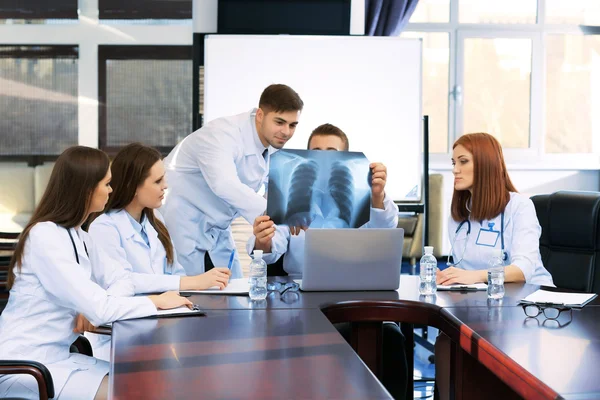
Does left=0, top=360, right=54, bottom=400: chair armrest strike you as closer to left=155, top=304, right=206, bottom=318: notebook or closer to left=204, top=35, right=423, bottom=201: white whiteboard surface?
left=155, top=304, right=206, bottom=318: notebook

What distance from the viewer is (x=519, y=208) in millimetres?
2490

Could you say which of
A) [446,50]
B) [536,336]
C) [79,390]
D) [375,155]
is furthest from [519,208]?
[446,50]

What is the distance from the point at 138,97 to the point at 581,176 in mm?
4620

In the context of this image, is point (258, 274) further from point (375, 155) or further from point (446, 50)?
point (446, 50)

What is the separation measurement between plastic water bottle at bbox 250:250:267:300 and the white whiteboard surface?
8.19ft

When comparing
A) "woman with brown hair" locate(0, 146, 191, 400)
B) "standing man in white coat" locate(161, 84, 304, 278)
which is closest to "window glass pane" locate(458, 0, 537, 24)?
"standing man in white coat" locate(161, 84, 304, 278)

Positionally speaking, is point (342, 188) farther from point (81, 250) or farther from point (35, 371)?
point (35, 371)

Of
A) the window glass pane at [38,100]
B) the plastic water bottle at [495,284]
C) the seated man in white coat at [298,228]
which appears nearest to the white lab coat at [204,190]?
the seated man in white coat at [298,228]

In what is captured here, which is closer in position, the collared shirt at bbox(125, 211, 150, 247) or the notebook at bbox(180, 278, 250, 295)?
the notebook at bbox(180, 278, 250, 295)

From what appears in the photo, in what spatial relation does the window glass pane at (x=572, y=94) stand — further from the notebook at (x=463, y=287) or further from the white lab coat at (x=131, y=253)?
the white lab coat at (x=131, y=253)

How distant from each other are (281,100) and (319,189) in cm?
66

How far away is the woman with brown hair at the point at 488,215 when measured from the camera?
2.45 m

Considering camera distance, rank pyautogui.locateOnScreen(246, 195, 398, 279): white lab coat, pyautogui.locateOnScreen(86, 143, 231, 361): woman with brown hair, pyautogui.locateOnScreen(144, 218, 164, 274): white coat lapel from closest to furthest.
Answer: pyautogui.locateOnScreen(86, 143, 231, 361): woman with brown hair, pyautogui.locateOnScreen(144, 218, 164, 274): white coat lapel, pyautogui.locateOnScreen(246, 195, 398, 279): white lab coat

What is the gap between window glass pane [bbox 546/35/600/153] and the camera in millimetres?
6824
